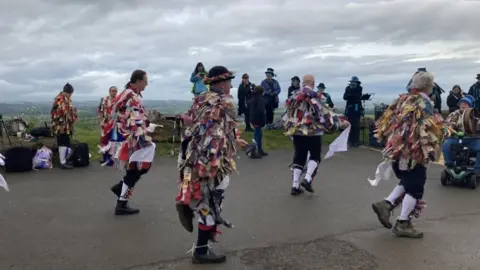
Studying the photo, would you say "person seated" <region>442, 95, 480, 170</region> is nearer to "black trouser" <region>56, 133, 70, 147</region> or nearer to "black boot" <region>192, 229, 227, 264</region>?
"black boot" <region>192, 229, 227, 264</region>

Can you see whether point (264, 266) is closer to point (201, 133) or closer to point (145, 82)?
point (201, 133)

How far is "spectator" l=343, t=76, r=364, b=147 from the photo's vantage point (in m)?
14.3

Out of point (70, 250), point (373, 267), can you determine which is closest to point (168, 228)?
point (70, 250)

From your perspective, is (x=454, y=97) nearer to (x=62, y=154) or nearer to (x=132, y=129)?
(x=62, y=154)

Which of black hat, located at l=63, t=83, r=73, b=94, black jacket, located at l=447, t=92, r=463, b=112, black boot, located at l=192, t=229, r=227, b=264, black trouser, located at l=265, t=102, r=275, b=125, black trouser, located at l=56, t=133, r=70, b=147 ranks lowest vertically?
black boot, located at l=192, t=229, r=227, b=264

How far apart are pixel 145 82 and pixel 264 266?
10.8 ft

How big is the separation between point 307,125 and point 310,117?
0.46 feet

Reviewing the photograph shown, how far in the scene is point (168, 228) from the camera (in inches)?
258

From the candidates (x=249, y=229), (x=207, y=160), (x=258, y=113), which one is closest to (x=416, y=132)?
(x=249, y=229)

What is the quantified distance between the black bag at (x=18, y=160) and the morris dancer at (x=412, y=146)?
7887 mm

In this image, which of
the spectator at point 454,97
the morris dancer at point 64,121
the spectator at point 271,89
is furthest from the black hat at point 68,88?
the spectator at point 454,97

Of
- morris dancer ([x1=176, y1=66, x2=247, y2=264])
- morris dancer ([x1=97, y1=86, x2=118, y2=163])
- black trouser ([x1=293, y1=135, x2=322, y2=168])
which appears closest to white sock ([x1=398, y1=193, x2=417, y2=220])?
morris dancer ([x1=176, y1=66, x2=247, y2=264])

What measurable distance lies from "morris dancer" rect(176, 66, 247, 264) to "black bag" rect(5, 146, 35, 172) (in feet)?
22.7

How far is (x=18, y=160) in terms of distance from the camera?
35.9 ft
